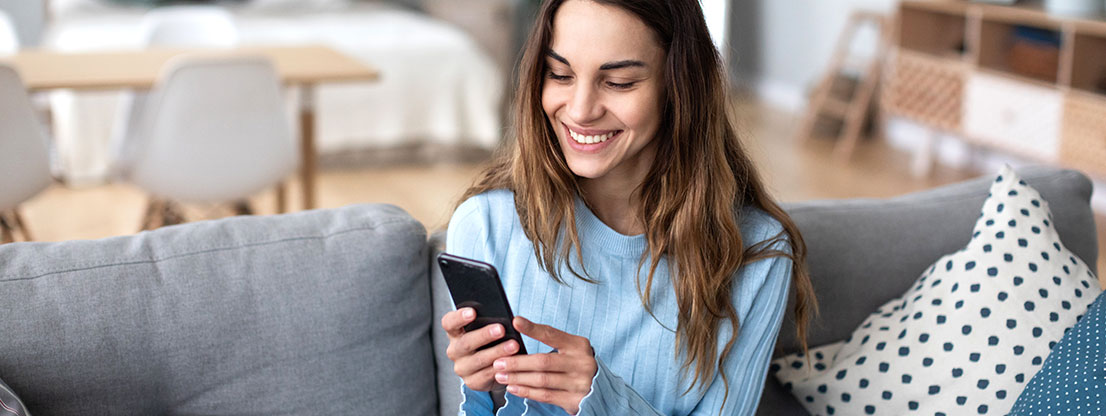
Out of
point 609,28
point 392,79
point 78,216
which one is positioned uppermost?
point 609,28

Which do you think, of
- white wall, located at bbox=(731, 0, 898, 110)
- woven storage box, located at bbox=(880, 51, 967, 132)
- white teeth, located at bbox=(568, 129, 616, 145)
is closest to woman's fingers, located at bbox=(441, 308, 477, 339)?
white teeth, located at bbox=(568, 129, 616, 145)

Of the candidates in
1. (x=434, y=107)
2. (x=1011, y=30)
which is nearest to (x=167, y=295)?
(x=434, y=107)

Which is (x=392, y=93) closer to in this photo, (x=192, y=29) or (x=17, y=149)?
(x=192, y=29)

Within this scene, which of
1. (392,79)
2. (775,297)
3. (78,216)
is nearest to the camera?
(775,297)

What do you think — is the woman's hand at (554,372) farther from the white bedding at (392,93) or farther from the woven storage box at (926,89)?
the woven storage box at (926,89)

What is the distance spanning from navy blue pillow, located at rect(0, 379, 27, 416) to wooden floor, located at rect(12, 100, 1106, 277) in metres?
Answer: 2.56

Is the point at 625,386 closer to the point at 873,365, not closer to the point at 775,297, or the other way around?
the point at 775,297

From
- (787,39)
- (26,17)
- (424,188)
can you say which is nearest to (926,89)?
(787,39)

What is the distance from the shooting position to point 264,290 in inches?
53.2

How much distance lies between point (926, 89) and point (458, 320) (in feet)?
13.5

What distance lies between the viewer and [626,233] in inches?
51.0

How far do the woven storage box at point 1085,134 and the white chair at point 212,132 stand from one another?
9.19 ft

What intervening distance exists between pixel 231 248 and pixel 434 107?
11.6ft

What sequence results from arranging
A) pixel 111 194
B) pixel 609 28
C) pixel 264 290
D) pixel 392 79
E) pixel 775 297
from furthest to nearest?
pixel 392 79 < pixel 111 194 < pixel 264 290 < pixel 775 297 < pixel 609 28
